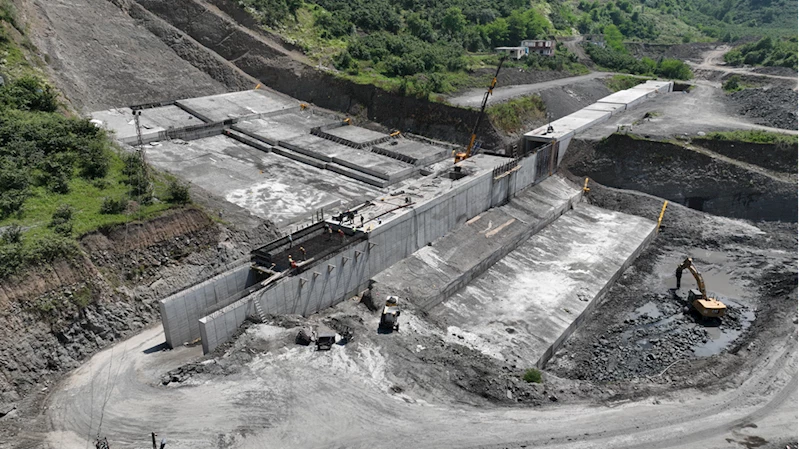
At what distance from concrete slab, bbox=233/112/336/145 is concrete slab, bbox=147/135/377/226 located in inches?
74.7

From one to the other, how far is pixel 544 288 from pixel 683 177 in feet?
67.6

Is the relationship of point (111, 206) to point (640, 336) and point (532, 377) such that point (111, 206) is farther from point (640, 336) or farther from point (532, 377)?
point (640, 336)

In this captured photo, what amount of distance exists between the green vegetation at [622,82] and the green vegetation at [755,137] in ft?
75.2

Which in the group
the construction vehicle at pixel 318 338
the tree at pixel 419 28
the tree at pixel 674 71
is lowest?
the construction vehicle at pixel 318 338

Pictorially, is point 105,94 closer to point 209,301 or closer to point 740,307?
point 209,301

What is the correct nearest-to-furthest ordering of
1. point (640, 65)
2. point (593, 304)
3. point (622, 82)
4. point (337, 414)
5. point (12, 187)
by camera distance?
point (337, 414) < point (12, 187) < point (593, 304) < point (622, 82) < point (640, 65)

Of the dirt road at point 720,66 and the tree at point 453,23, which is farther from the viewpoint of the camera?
the tree at point 453,23

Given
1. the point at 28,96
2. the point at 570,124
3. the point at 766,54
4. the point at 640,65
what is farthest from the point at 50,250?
the point at 766,54

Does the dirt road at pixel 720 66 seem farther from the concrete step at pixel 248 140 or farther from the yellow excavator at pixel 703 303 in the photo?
the concrete step at pixel 248 140

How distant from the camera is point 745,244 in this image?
42.2 m

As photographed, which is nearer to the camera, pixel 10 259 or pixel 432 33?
pixel 10 259

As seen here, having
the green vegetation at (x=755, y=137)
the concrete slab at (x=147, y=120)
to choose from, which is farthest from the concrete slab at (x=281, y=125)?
the green vegetation at (x=755, y=137)

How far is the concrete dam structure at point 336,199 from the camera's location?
28.0 meters

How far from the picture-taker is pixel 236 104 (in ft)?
174
